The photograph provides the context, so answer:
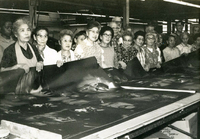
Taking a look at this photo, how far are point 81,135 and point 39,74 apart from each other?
98cm

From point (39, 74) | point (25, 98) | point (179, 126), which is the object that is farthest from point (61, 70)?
point (179, 126)

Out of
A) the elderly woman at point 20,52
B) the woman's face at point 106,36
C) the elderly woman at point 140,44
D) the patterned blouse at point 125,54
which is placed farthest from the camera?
the elderly woman at point 140,44

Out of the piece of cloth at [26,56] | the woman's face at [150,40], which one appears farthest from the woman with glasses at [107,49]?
the piece of cloth at [26,56]

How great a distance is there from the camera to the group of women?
1967mm

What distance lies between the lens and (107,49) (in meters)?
2.79

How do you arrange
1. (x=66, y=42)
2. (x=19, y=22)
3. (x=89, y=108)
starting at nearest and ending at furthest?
(x=89, y=108) < (x=19, y=22) < (x=66, y=42)

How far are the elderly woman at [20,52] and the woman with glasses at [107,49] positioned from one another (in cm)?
87

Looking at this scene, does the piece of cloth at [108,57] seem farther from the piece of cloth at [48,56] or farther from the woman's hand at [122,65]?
the piece of cloth at [48,56]

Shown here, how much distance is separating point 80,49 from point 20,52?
0.72 m

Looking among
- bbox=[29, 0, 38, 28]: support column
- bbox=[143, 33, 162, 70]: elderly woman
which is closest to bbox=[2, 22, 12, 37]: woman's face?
bbox=[29, 0, 38, 28]: support column

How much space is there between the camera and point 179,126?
192 cm

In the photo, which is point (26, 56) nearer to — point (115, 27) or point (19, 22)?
point (19, 22)

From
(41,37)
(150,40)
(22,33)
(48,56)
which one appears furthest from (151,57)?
(22,33)

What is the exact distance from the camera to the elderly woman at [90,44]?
2.49m
